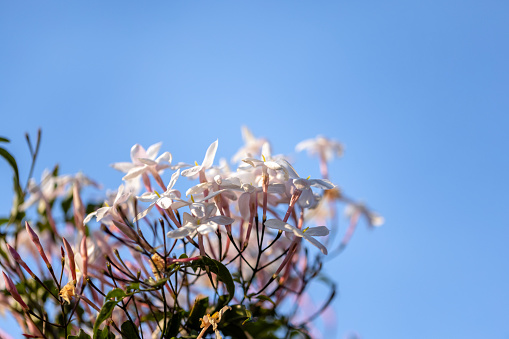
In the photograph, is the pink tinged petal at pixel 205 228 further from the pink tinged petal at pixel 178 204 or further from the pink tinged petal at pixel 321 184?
the pink tinged petal at pixel 321 184

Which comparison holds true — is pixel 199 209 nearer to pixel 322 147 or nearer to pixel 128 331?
pixel 128 331

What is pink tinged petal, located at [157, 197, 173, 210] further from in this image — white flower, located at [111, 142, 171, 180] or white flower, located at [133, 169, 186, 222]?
white flower, located at [111, 142, 171, 180]

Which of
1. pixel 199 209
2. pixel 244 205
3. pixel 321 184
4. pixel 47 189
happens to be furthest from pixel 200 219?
pixel 47 189

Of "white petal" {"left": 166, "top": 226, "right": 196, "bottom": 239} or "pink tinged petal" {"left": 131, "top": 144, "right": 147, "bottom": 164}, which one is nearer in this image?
"white petal" {"left": 166, "top": 226, "right": 196, "bottom": 239}

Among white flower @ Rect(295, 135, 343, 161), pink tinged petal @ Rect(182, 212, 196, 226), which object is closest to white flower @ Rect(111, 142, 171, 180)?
pink tinged petal @ Rect(182, 212, 196, 226)

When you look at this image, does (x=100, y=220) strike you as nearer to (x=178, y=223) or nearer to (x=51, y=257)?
(x=178, y=223)

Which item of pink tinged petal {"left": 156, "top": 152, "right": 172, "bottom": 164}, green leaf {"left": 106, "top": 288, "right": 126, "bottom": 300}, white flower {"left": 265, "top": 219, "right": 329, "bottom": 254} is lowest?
green leaf {"left": 106, "top": 288, "right": 126, "bottom": 300}
